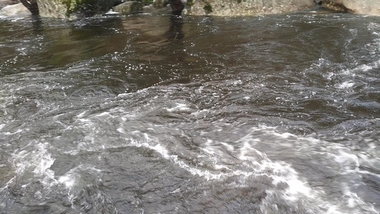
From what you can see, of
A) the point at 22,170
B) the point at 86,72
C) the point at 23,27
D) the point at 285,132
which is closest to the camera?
the point at 22,170

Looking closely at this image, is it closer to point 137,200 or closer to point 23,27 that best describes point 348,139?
point 137,200

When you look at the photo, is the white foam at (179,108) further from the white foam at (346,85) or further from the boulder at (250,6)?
the boulder at (250,6)

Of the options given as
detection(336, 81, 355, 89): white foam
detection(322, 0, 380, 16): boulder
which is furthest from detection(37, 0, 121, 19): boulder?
detection(336, 81, 355, 89): white foam

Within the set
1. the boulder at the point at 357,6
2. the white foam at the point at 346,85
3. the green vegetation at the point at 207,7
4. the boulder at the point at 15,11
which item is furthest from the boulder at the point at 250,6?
the boulder at the point at 15,11

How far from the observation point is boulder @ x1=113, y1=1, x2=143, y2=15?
1551 cm

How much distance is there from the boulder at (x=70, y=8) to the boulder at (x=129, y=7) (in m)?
0.67

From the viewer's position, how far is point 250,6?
1247cm

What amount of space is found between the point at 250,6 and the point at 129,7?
6088 mm

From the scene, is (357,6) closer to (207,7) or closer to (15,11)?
(207,7)

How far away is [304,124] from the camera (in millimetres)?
4707

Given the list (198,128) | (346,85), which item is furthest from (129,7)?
(198,128)

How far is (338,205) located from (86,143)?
3260mm

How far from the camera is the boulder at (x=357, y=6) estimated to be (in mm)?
10797

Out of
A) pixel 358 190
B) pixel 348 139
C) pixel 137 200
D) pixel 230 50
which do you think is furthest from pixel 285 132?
pixel 230 50
